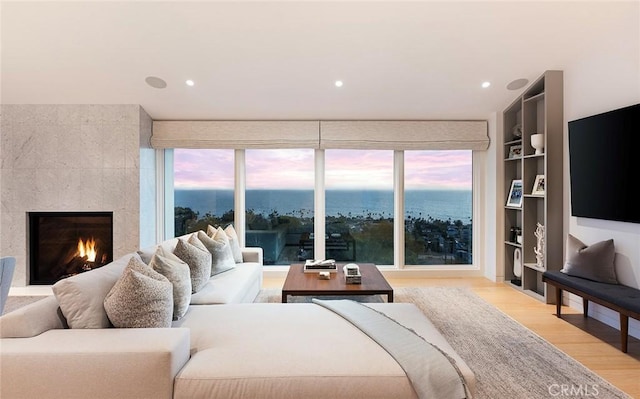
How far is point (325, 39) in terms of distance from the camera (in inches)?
136

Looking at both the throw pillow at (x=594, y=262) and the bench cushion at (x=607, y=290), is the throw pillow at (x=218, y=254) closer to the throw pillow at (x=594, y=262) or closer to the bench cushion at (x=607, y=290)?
the bench cushion at (x=607, y=290)

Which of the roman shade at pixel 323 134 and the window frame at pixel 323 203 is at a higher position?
the roman shade at pixel 323 134

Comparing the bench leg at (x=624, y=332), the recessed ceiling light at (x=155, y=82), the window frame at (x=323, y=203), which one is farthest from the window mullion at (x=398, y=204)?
the recessed ceiling light at (x=155, y=82)

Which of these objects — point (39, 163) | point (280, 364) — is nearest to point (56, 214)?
point (39, 163)

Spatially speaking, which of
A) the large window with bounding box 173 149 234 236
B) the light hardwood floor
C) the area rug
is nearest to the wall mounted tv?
the light hardwood floor

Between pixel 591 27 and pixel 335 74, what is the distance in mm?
2501

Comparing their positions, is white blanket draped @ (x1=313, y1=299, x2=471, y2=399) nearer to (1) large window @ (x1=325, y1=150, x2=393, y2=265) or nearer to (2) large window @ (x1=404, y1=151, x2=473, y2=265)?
(1) large window @ (x1=325, y1=150, x2=393, y2=265)

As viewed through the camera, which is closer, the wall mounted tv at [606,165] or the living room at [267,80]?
the wall mounted tv at [606,165]

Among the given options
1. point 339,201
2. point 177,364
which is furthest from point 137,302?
point 339,201

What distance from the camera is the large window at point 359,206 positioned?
5270 mm

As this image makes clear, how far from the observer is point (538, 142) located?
4016 mm

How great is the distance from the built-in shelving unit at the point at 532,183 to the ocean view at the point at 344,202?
0.67 meters

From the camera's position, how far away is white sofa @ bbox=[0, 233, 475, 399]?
151 centimetres

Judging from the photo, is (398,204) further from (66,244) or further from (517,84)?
(66,244)
